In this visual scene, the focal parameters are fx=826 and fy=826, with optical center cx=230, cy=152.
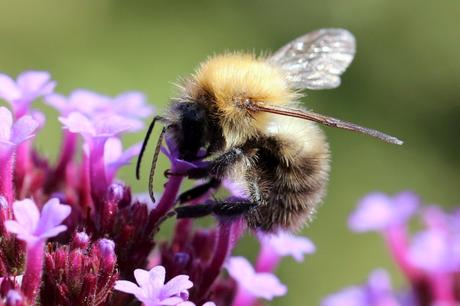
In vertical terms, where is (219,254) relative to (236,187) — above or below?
below

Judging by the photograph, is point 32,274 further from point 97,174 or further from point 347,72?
point 347,72

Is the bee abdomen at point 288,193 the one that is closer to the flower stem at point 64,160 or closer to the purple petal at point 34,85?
the purple petal at point 34,85

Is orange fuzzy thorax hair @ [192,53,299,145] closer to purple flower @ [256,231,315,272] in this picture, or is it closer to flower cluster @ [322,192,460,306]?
purple flower @ [256,231,315,272]

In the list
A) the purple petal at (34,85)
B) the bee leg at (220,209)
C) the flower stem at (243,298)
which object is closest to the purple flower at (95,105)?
the purple petal at (34,85)

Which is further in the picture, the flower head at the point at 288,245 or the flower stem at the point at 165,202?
the flower head at the point at 288,245

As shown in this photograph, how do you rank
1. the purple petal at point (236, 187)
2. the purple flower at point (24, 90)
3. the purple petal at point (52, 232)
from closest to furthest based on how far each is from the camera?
the purple petal at point (52, 232) < the purple petal at point (236, 187) < the purple flower at point (24, 90)

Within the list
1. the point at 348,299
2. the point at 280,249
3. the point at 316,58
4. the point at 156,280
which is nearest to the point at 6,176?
the point at 156,280

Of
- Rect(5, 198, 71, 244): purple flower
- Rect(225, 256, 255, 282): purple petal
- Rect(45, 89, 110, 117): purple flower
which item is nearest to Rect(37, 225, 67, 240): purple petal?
Rect(5, 198, 71, 244): purple flower
